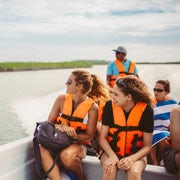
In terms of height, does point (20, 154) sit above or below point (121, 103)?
below

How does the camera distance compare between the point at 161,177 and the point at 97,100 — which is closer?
the point at 161,177

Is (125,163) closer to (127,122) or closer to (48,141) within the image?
(127,122)

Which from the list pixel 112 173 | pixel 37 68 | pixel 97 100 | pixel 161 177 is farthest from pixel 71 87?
pixel 37 68

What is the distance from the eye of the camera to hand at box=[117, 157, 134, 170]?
195 cm

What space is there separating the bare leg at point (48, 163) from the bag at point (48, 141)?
18 mm

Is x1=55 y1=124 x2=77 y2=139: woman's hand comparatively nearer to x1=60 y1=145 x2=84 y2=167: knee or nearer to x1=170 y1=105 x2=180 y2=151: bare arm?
x1=60 y1=145 x2=84 y2=167: knee

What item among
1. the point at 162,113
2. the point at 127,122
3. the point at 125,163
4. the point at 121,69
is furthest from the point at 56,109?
the point at 121,69

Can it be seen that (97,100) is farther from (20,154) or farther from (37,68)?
(37,68)

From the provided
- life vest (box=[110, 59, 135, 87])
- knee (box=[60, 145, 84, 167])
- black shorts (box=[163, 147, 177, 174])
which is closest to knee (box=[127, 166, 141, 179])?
black shorts (box=[163, 147, 177, 174])

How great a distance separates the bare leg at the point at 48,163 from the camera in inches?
86.0

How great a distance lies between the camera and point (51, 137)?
7.18 feet

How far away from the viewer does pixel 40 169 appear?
2227 millimetres

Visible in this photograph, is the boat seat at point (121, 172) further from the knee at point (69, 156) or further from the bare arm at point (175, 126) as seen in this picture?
the bare arm at point (175, 126)

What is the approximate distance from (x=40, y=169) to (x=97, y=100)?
0.72 m
